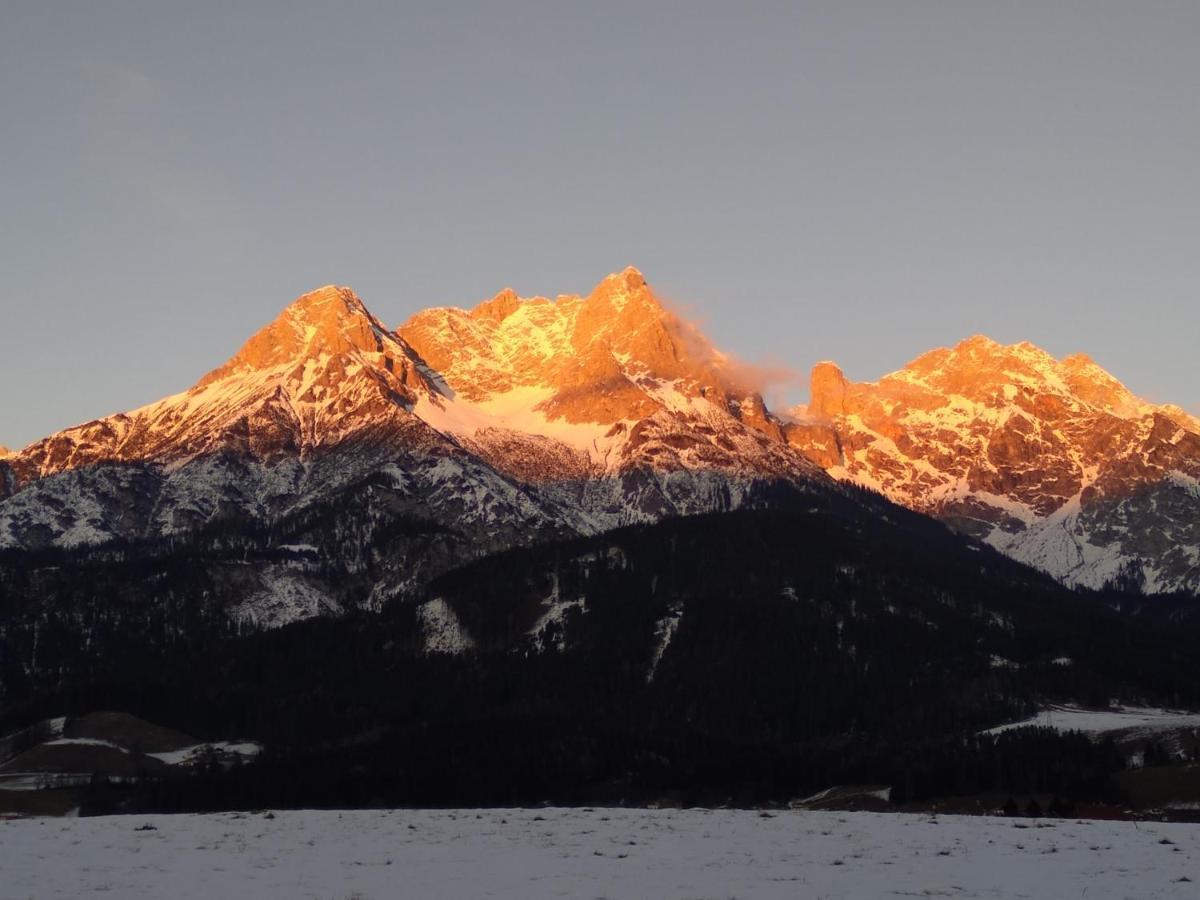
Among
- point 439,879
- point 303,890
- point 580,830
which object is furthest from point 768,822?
point 303,890

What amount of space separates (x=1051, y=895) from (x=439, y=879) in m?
22.8

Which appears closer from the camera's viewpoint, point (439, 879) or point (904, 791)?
point (439, 879)

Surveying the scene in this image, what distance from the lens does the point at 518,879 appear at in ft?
201

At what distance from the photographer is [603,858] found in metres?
66.7

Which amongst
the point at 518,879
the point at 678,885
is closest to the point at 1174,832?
the point at 678,885

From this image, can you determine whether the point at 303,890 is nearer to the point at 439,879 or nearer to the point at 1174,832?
the point at 439,879

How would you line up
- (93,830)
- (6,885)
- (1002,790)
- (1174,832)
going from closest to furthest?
(6,885), (1174,832), (93,830), (1002,790)

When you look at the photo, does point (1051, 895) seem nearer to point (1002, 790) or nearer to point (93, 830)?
point (93, 830)

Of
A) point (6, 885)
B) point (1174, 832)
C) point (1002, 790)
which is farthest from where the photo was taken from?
point (1002, 790)

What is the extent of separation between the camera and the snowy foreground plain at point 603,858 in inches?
2303

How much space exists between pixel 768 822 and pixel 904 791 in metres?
120

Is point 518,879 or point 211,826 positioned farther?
point 211,826

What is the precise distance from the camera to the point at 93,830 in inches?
3118

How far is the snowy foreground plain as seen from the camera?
5850 centimetres
